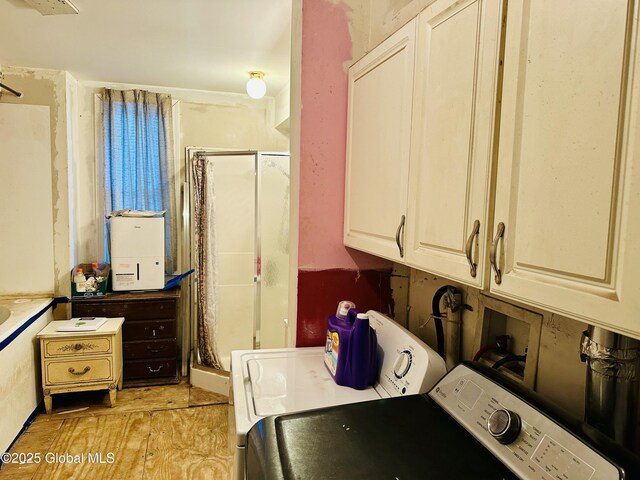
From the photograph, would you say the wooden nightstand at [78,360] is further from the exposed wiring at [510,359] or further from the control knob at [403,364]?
the exposed wiring at [510,359]

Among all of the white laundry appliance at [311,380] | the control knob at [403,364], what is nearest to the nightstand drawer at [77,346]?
the white laundry appliance at [311,380]

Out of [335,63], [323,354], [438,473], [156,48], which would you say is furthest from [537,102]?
[156,48]

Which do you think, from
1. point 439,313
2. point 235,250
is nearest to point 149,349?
point 235,250

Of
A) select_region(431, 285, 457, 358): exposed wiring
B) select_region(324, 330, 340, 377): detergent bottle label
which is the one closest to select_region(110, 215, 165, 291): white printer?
select_region(324, 330, 340, 377): detergent bottle label

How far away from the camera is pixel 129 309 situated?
323cm

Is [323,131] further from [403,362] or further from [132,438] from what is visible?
[132,438]

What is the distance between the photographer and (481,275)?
904 mm

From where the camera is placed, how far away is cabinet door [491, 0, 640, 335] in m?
0.62

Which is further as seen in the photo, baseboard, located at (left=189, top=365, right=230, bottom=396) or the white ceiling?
baseboard, located at (left=189, top=365, right=230, bottom=396)

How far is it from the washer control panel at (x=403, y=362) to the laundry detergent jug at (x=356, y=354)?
0.04 metres

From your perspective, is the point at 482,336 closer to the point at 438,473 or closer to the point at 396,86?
the point at 438,473

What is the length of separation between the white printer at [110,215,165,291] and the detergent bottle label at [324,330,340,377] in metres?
2.23

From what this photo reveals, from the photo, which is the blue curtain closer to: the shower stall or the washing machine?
the shower stall

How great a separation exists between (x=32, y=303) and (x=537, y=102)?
3.41 metres
